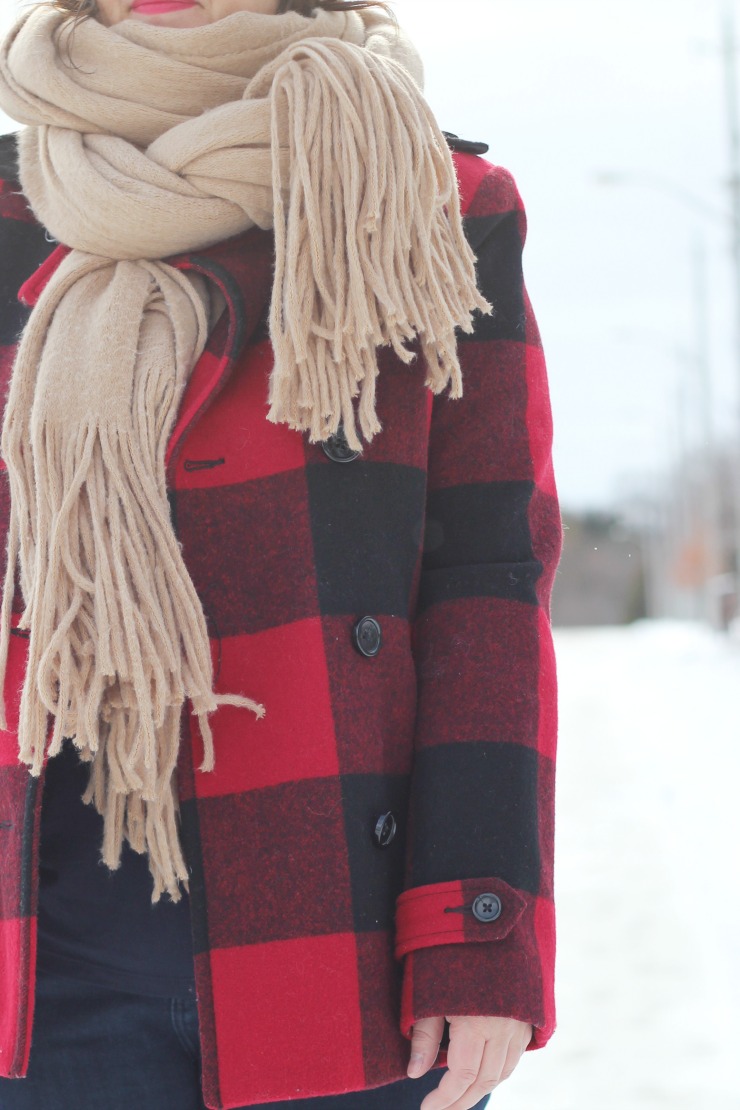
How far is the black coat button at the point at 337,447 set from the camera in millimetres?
1521

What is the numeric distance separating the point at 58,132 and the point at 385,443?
0.57m

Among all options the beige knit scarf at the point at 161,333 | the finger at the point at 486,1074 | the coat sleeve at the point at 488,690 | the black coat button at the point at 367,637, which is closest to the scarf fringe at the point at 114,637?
the beige knit scarf at the point at 161,333

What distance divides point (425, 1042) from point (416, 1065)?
0.02 meters

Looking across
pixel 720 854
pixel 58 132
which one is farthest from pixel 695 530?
pixel 58 132

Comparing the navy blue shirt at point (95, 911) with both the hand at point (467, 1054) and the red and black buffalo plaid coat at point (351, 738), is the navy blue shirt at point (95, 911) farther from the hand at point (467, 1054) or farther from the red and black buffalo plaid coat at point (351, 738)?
the hand at point (467, 1054)

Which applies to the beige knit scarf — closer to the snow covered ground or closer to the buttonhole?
the buttonhole

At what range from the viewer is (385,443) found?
1.56 meters

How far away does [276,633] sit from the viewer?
1.49 m

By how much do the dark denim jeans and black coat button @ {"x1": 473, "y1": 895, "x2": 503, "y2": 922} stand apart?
0.22 meters

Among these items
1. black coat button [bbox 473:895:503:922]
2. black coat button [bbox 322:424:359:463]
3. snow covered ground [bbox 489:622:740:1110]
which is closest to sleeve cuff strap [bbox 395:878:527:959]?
black coat button [bbox 473:895:503:922]

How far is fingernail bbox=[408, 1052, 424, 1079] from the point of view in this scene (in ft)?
4.74

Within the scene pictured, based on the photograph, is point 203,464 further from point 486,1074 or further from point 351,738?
point 486,1074

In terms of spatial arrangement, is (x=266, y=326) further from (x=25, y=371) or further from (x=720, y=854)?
(x=720, y=854)

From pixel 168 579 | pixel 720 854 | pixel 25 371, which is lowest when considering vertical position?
pixel 720 854
